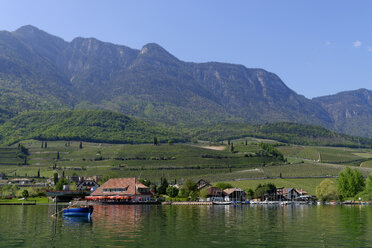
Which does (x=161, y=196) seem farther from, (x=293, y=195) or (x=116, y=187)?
(x=293, y=195)

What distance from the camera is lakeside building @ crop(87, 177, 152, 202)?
170 m

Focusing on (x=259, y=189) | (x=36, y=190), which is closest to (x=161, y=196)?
(x=259, y=189)

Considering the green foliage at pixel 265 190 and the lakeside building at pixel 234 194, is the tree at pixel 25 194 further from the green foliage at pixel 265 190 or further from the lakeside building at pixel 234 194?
the green foliage at pixel 265 190

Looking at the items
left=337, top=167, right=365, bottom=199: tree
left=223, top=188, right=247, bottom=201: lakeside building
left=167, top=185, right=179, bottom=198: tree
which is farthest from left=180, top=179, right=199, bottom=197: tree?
left=337, top=167, right=365, bottom=199: tree

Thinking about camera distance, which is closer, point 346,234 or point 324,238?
point 324,238

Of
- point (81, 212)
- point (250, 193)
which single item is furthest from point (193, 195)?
point (81, 212)

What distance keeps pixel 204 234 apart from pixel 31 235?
22743mm

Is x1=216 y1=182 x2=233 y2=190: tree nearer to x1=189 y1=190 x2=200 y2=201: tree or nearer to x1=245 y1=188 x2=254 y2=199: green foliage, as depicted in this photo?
x1=245 y1=188 x2=254 y2=199: green foliage

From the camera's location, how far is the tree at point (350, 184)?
162 meters

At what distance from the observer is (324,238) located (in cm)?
4544

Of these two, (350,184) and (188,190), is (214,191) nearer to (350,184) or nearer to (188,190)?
(188,190)

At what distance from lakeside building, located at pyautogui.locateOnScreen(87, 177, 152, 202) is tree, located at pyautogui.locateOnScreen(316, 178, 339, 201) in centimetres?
7532

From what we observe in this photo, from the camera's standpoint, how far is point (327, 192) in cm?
16662

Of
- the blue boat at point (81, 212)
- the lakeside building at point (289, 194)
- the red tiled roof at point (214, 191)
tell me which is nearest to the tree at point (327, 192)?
the lakeside building at point (289, 194)
